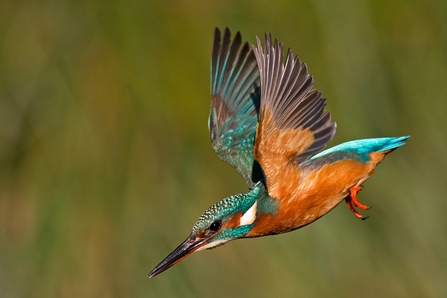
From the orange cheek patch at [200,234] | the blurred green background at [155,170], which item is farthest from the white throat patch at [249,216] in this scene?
the blurred green background at [155,170]

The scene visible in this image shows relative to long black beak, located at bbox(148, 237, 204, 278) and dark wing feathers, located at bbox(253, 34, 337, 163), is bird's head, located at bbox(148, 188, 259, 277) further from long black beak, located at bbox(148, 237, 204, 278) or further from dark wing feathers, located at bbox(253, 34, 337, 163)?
dark wing feathers, located at bbox(253, 34, 337, 163)

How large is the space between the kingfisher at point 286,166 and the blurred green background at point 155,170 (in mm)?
547

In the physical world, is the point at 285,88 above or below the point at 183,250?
above

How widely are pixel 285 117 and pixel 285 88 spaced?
A: 98 mm

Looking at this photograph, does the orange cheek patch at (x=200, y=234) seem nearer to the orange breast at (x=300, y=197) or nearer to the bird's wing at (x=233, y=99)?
the orange breast at (x=300, y=197)

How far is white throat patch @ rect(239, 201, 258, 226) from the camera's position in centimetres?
168

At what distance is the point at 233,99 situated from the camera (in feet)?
7.11

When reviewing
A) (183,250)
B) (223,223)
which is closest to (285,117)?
(223,223)

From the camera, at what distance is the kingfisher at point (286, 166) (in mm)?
1538

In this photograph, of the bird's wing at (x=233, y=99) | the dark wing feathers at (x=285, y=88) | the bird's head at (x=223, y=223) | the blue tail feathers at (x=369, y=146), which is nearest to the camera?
the dark wing feathers at (x=285, y=88)

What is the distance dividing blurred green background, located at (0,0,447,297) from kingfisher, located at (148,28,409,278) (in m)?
0.55

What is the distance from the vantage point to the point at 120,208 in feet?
7.52

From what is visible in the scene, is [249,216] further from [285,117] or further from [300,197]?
[285,117]

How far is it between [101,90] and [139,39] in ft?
1.02
